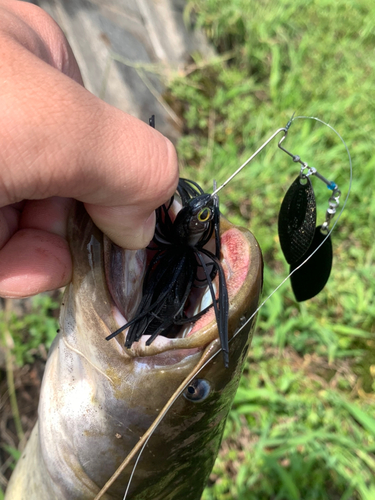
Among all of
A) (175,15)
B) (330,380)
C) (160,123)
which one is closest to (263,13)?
(175,15)

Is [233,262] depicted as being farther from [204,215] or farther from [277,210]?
[277,210]

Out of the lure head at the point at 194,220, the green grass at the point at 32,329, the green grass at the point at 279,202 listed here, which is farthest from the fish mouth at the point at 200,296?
the green grass at the point at 279,202

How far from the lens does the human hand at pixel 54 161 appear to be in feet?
2.66

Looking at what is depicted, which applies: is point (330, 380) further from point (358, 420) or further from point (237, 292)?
point (237, 292)

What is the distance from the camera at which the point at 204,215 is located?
46.7 inches

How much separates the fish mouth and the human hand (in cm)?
12

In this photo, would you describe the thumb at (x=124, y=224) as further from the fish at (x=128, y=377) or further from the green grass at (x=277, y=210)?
the green grass at (x=277, y=210)

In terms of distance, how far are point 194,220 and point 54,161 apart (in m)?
0.46

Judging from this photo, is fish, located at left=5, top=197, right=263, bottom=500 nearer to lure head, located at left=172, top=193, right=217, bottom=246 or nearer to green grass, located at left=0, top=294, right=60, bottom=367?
lure head, located at left=172, top=193, right=217, bottom=246

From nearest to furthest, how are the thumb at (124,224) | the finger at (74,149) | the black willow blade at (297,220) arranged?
1. the finger at (74,149)
2. the thumb at (124,224)
3. the black willow blade at (297,220)

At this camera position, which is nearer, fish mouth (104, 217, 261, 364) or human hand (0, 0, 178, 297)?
human hand (0, 0, 178, 297)

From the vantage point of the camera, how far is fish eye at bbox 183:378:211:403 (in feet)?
3.76

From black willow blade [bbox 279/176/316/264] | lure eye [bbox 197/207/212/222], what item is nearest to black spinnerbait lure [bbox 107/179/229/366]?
lure eye [bbox 197/207/212/222]

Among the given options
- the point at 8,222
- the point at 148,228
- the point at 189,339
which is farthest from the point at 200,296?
the point at 8,222
